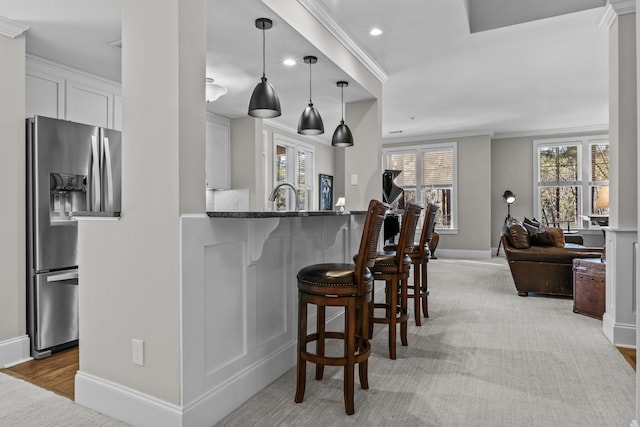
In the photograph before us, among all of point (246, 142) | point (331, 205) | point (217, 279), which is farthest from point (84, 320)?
point (331, 205)

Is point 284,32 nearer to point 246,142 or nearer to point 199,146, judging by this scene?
point 199,146

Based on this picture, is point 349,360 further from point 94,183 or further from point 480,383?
point 94,183

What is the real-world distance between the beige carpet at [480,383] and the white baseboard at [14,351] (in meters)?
2.01

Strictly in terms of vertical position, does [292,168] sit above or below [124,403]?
above

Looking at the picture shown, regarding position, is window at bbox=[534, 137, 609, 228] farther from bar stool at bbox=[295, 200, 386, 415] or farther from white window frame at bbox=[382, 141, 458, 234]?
bar stool at bbox=[295, 200, 386, 415]

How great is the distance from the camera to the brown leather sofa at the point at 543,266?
4.65 metres

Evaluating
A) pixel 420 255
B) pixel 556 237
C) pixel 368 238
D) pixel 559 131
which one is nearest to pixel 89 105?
pixel 368 238

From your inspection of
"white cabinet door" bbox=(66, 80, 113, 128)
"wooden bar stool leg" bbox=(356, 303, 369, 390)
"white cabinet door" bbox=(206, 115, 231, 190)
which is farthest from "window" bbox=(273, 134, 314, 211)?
"wooden bar stool leg" bbox=(356, 303, 369, 390)

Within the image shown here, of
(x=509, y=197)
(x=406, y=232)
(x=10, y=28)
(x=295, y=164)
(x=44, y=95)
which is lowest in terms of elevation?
(x=406, y=232)

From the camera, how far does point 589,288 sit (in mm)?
3871

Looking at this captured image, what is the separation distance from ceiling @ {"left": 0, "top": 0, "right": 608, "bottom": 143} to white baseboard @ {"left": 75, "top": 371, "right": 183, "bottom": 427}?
7.95 feet

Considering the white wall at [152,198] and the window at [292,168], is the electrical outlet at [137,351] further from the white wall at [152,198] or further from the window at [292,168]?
the window at [292,168]

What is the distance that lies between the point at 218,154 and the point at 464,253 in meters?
5.74

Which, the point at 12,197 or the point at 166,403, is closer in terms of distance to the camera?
the point at 166,403
